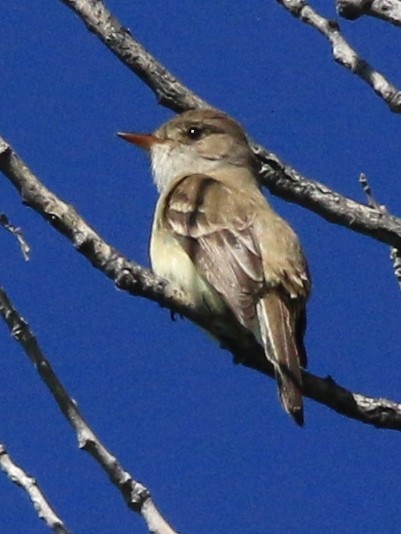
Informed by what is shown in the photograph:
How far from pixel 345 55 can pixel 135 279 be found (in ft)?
3.57

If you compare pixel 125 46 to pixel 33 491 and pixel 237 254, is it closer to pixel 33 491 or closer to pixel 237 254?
pixel 237 254

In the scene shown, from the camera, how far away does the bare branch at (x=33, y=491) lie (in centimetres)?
379

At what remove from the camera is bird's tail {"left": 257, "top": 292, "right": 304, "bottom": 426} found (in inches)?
213

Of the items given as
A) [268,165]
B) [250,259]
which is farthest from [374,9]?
[250,259]

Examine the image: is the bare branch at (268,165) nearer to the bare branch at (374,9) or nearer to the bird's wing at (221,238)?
the bird's wing at (221,238)

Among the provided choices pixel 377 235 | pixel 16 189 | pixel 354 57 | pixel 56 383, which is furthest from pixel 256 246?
pixel 56 383

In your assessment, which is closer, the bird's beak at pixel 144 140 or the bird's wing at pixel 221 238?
the bird's wing at pixel 221 238

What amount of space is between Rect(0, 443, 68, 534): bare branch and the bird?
155cm

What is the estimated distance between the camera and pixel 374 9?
4.98 metres

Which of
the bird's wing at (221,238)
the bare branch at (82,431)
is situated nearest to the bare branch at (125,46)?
the bird's wing at (221,238)

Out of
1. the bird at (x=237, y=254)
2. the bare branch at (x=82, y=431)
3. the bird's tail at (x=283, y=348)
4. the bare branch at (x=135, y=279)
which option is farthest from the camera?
the bird at (x=237, y=254)

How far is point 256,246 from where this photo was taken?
6.67 meters

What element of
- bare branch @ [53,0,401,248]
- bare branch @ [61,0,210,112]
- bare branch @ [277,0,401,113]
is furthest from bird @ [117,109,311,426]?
bare branch @ [277,0,401,113]

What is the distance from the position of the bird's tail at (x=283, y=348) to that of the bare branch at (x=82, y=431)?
145 cm
